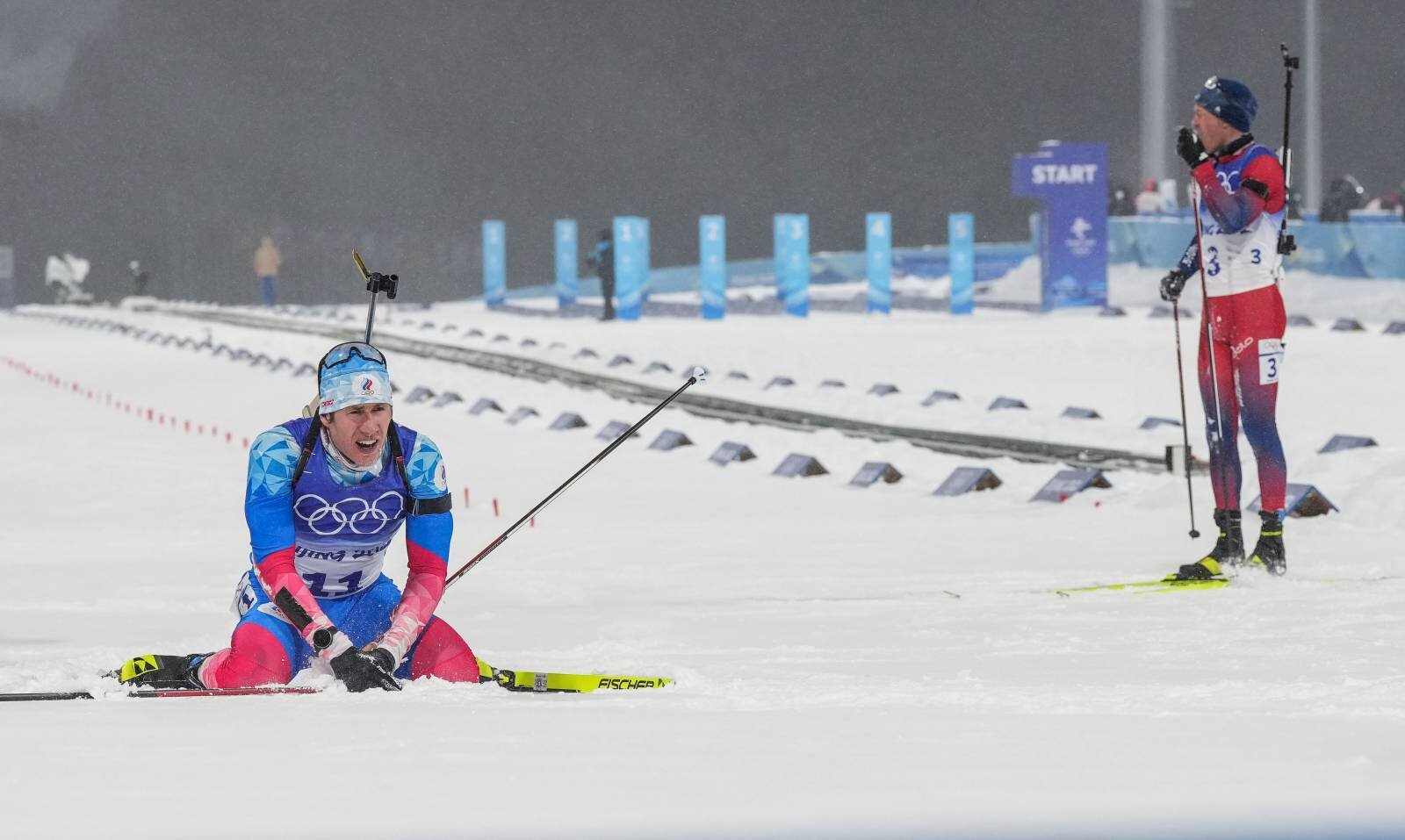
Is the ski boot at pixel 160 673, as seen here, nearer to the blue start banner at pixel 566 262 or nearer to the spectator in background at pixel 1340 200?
the spectator in background at pixel 1340 200

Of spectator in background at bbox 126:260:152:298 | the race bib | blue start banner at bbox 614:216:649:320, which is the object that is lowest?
spectator in background at bbox 126:260:152:298

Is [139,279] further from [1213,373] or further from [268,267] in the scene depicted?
[1213,373]

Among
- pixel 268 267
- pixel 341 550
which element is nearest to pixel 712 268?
pixel 268 267

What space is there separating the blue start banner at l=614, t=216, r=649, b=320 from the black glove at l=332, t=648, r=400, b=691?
1023 inches

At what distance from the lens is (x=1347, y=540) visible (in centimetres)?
836

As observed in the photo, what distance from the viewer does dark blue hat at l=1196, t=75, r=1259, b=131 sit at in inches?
284

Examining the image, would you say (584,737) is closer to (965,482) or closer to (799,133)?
(965,482)

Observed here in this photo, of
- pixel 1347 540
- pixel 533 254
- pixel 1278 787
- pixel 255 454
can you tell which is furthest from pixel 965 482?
pixel 533 254

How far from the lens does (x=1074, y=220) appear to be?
28.6 meters

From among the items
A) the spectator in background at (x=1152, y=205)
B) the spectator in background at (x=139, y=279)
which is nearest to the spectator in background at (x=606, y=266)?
the spectator in background at (x=1152, y=205)

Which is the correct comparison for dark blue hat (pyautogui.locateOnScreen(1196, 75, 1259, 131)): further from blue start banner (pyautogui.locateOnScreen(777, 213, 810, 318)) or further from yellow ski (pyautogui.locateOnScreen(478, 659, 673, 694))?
blue start banner (pyautogui.locateOnScreen(777, 213, 810, 318))

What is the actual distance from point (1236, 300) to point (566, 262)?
28.5m

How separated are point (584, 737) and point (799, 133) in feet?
136

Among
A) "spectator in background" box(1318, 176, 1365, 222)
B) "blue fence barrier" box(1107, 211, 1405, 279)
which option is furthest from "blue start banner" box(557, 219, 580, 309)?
"spectator in background" box(1318, 176, 1365, 222)
